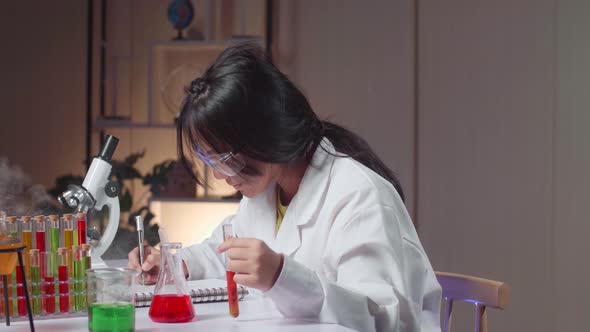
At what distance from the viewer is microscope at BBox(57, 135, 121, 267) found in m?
2.00

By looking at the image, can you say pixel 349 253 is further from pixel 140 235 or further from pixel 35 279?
pixel 35 279

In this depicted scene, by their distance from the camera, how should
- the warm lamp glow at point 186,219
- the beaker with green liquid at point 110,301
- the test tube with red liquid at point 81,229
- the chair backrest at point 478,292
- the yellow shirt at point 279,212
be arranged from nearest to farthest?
1. the beaker with green liquid at point 110,301
2. the test tube with red liquid at point 81,229
3. the chair backrest at point 478,292
4. the yellow shirt at point 279,212
5. the warm lamp glow at point 186,219

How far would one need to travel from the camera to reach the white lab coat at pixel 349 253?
1443 millimetres

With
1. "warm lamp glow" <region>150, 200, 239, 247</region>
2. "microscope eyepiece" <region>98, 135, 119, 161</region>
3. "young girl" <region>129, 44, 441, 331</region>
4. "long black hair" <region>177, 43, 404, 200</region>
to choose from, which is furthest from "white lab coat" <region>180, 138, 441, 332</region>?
"warm lamp glow" <region>150, 200, 239, 247</region>

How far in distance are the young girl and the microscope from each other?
0.25m

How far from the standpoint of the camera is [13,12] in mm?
4691

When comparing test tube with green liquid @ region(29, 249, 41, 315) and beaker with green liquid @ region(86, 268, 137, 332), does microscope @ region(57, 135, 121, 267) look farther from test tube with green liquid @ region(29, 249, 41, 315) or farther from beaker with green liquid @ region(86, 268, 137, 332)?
beaker with green liquid @ region(86, 268, 137, 332)

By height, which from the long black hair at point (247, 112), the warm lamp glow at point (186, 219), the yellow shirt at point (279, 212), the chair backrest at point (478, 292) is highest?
the long black hair at point (247, 112)

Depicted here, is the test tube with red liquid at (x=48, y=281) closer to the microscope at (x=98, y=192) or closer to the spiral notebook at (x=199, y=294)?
the spiral notebook at (x=199, y=294)

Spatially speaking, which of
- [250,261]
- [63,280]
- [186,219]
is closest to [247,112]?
[250,261]

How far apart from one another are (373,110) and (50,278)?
2.67m

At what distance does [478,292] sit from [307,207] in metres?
0.48

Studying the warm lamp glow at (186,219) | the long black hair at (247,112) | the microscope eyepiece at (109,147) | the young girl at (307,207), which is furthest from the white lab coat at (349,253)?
the warm lamp glow at (186,219)

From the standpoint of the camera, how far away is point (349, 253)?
156 centimetres
